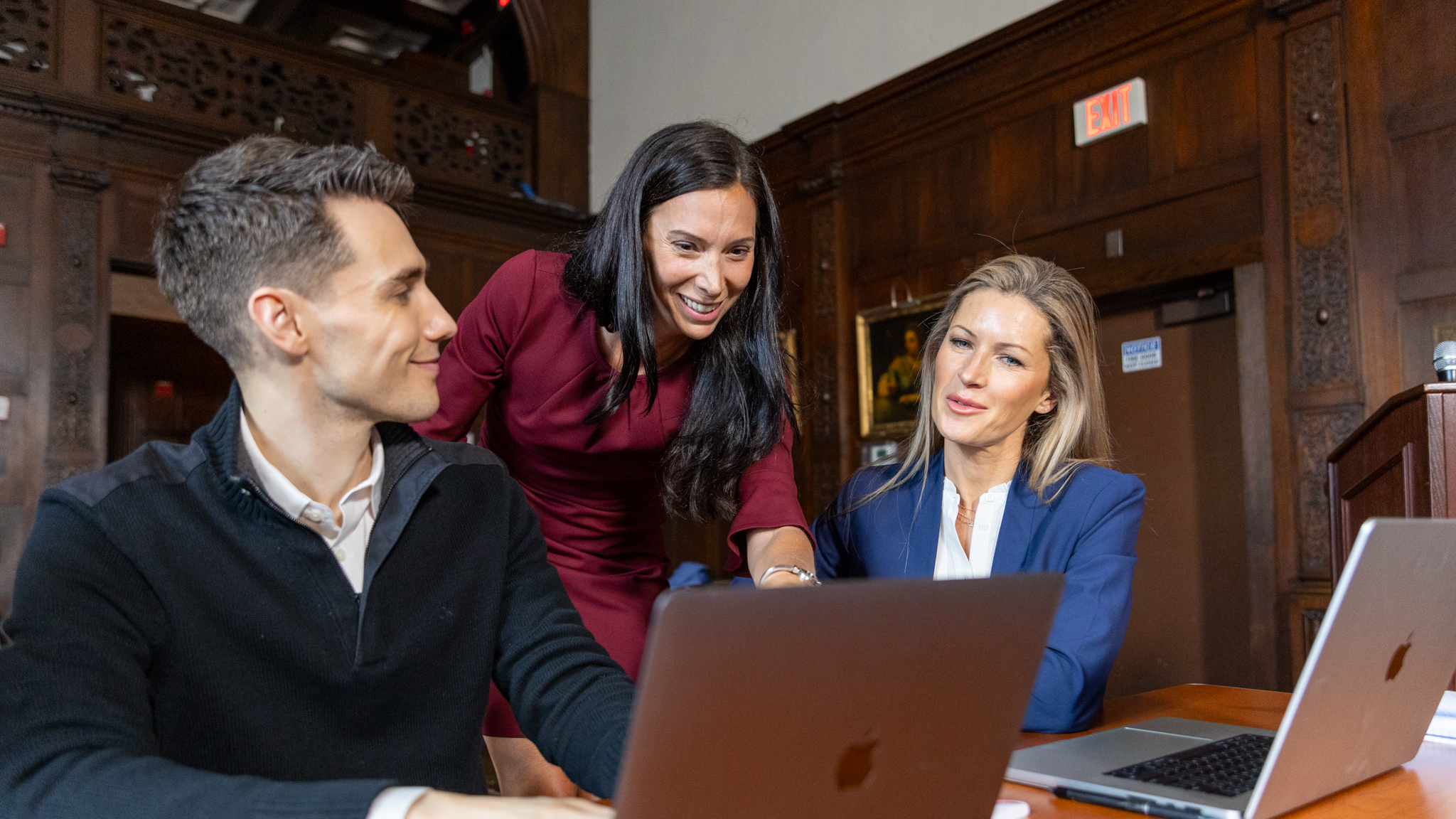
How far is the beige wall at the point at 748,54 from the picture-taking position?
5.17 meters

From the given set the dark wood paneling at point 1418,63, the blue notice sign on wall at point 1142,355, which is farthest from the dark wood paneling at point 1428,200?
the blue notice sign on wall at point 1142,355

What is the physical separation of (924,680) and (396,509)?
2.33ft

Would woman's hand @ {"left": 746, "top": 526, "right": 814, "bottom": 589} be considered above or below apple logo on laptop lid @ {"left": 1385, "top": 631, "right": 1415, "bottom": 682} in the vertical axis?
above

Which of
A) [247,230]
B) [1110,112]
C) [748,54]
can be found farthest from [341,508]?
[748,54]

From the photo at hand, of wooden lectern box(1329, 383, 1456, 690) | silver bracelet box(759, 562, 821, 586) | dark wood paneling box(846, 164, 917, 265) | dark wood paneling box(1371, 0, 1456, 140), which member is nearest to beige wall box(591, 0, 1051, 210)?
dark wood paneling box(846, 164, 917, 265)

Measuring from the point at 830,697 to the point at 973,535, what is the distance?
58.1 inches

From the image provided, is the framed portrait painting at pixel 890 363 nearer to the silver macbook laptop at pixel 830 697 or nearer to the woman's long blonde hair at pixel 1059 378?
the woman's long blonde hair at pixel 1059 378

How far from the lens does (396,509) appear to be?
1185 mm

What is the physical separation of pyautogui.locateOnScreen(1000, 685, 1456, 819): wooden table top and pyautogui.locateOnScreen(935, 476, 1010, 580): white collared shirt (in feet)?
1.63

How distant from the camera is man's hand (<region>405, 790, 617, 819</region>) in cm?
74

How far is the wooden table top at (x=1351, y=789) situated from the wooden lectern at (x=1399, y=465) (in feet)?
4.21

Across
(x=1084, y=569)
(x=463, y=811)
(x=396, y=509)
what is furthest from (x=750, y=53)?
(x=463, y=811)

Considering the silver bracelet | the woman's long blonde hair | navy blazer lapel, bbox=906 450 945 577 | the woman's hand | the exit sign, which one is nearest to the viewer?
the silver bracelet

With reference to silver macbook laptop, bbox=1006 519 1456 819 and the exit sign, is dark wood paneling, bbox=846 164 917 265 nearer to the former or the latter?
the exit sign
